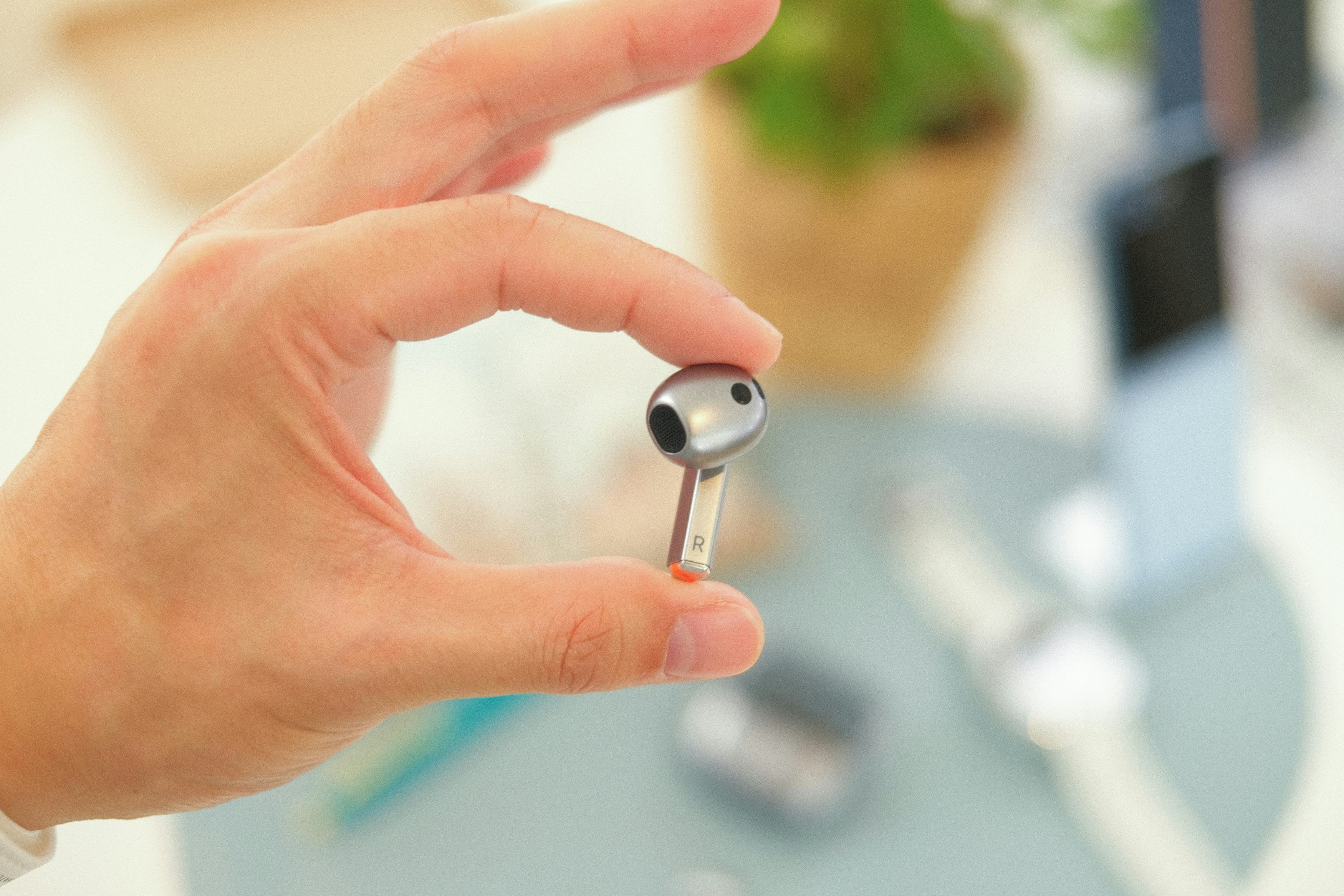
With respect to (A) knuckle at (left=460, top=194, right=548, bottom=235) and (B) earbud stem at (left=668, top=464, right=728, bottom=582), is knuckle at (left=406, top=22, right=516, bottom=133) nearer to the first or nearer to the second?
(A) knuckle at (left=460, top=194, right=548, bottom=235)

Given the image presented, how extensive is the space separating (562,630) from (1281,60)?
0.90 meters

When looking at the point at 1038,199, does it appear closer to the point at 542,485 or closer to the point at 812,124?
the point at 812,124

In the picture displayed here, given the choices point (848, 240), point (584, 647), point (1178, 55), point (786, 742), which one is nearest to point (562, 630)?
point (584, 647)

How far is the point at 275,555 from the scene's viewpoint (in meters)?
0.46

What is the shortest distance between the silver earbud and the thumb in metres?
0.02

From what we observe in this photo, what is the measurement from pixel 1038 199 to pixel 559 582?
1.06m

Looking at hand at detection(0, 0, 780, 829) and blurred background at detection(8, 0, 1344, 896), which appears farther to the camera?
blurred background at detection(8, 0, 1344, 896)

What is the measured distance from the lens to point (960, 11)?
96cm

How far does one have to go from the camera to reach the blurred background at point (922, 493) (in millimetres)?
774

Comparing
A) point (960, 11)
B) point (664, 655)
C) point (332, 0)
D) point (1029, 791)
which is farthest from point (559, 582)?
point (332, 0)

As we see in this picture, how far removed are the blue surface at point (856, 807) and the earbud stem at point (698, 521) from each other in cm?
36

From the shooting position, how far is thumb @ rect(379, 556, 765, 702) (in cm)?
46

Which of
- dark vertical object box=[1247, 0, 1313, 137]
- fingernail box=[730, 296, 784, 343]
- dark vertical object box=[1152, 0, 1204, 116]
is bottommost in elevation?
fingernail box=[730, 296, 784, 343]

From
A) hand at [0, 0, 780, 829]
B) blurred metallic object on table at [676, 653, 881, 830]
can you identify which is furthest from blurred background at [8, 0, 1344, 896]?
hand at [0, 0, 780, 829]
